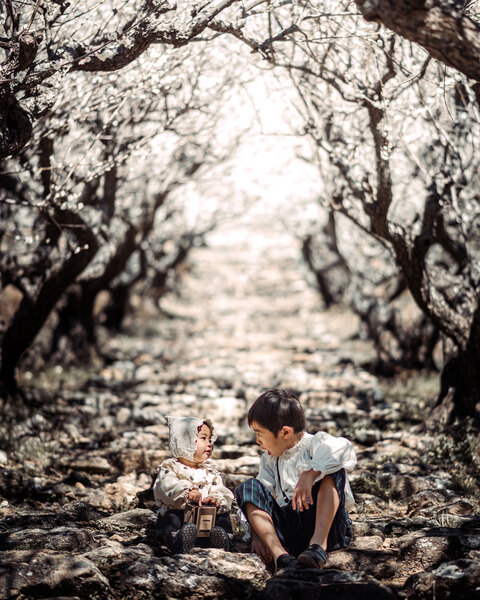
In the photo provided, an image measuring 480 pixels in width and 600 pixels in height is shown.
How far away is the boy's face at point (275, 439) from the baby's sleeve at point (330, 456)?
21 centimetres

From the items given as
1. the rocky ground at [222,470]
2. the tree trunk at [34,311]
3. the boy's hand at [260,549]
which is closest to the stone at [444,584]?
the rocky ground at [222,470]

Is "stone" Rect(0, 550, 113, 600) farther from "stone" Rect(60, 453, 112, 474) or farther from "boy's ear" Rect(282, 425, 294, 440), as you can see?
"stone" Rect(60, 453, 112, 474)

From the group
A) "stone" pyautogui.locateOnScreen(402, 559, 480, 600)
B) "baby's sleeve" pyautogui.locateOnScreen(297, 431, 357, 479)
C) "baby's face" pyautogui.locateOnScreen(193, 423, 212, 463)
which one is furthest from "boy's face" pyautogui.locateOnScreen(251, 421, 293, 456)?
"stone" pyautogui.locateOnScreen(402, 559, 480, 600)

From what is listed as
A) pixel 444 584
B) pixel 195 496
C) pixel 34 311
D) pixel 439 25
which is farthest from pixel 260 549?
pixel 34 311

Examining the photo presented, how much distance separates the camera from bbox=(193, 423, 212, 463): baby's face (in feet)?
16.4

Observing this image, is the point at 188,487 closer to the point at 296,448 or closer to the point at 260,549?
the point at 260,549

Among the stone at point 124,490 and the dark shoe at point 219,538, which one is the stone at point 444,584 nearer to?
the dark shoe at point 219,538

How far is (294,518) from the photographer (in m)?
4.73

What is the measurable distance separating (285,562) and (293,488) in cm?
56

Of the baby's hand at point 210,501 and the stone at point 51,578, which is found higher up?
the baby's hand at point 210,501

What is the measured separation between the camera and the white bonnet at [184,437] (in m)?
4.97

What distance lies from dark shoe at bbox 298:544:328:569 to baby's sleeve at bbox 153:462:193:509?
977 millimetres

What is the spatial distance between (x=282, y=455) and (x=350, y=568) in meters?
0.86

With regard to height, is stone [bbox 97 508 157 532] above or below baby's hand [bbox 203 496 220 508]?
below
